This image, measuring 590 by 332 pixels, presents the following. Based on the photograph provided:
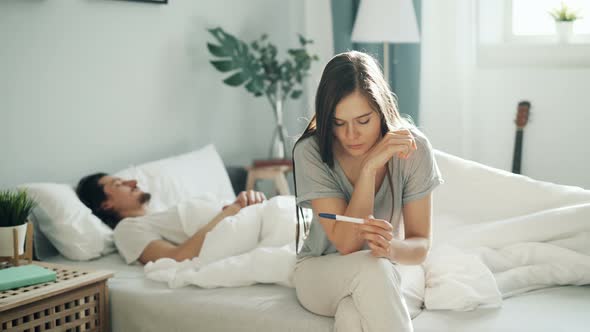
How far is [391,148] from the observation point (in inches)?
68.5

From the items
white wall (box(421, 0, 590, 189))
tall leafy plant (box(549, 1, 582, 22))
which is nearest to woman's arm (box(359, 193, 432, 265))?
white wall (box(421, 0, 590, 189))

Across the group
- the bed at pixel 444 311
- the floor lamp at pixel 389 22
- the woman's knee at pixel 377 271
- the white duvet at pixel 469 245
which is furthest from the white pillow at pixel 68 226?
the floor lamp at pixel 389 22

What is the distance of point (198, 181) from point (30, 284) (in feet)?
3.59

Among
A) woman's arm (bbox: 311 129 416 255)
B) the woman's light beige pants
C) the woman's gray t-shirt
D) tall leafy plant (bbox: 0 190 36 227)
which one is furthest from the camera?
tall leafy plant (bbox: 0 190 36 227)

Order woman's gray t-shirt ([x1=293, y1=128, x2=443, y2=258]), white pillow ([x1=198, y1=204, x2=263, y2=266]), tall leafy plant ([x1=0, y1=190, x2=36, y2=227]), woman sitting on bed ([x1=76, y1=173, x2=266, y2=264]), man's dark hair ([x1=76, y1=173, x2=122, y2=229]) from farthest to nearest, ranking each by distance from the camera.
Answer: man's dark hair ([x1=76, y1=173, x2=122, y2=229]) < woman sitting on bed ([x1=76, y1=173, x2=266, y2=264]) < white pillow ([x1=198, y1=204, x2=263, y2=266]) < tall leafy plant ([x1=0, y1=190, x2=36, y2=227]) < woman's gray t-shirt ([x1=293, y1=128, x2=443, y2=258])

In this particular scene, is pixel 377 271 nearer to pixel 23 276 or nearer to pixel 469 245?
pixel 469 245

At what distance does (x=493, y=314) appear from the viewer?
5.96 feet

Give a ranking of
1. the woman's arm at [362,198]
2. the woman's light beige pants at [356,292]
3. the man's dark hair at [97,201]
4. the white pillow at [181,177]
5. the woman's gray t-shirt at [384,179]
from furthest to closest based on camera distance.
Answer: the white pillow at [181,177] < the man's dark hair at [97,201] < the woman's gray t-shirt at [384,179] < the woman's arm at [362,198] < the woman's light beige pants at [356,292]

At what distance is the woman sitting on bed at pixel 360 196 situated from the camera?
168 centimetres

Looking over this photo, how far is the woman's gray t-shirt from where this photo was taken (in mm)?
1849

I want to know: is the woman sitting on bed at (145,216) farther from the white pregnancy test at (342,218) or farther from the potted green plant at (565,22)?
the potted green plant at (565,22)

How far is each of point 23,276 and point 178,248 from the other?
1.67ft

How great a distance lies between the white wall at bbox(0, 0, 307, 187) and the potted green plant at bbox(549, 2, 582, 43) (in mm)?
1416

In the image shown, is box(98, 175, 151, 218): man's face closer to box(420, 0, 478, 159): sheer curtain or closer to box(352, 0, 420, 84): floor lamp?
box(352, 0, 420, 84): floor lamp
